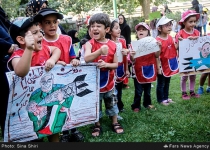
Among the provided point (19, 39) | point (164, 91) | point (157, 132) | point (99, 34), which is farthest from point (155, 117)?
point (19, 39)

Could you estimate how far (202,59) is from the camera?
4.40 m

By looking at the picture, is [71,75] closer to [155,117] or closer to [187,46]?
[155,117]

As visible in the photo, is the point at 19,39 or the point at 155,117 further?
the point at 155,117

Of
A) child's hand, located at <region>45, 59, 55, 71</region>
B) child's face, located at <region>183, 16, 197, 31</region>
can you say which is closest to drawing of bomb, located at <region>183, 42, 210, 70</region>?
child's face, located at <region>183, 16, 197, 31</region>

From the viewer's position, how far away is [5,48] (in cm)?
260

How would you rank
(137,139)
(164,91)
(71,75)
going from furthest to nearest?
(164,91) → (137,139) → (71,75)

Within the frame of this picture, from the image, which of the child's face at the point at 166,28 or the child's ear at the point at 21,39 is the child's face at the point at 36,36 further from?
the child's face at the point at 166,28

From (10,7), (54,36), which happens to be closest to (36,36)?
(54,36)

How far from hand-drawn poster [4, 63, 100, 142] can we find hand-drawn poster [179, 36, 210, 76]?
196 centimetres

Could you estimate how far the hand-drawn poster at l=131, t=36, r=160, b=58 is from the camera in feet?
12.8

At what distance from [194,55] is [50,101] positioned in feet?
9.13

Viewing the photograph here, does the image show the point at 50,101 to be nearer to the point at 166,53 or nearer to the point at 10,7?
the point at 166,53

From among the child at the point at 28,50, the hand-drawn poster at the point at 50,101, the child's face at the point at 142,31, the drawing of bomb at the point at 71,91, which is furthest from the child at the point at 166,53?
the child at the point at 28,50

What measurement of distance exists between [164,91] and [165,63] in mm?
614
